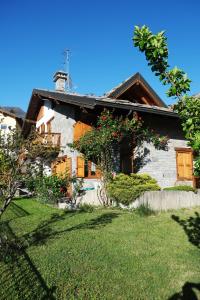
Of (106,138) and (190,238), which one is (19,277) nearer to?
(190,238)

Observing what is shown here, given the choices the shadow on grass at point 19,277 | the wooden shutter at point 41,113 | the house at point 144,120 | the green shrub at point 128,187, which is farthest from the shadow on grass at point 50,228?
the wooden shutter at point 41,113

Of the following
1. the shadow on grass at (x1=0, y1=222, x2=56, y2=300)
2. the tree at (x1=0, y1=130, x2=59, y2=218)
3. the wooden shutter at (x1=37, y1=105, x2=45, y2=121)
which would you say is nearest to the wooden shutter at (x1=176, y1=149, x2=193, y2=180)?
the wooden shutter at (x1=37, y1=105, x2=45, y2=121)

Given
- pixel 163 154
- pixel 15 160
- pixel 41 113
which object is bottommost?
pixel 15 160

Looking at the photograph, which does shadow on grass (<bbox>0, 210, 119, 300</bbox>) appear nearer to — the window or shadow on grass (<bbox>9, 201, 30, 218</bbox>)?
shadow on grass (<bbox>9, 201, 30, 218</bbox>)

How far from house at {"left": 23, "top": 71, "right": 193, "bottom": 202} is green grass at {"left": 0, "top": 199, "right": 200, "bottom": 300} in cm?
632

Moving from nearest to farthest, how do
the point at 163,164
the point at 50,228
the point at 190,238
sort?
the point at 190,238
the point at 50,228
the point at 163,164

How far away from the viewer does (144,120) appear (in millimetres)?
18422

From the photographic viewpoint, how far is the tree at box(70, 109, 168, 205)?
15.6 meters

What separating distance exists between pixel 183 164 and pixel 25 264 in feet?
46.1

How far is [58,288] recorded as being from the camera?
588cm

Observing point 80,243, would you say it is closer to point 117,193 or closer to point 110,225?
point 110,225

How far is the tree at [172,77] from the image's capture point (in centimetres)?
492

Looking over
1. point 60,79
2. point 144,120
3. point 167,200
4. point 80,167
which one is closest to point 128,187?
point 167,200

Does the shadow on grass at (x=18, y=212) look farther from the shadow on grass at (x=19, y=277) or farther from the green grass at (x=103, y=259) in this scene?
the shadow on grass at (x=19, y=277)
